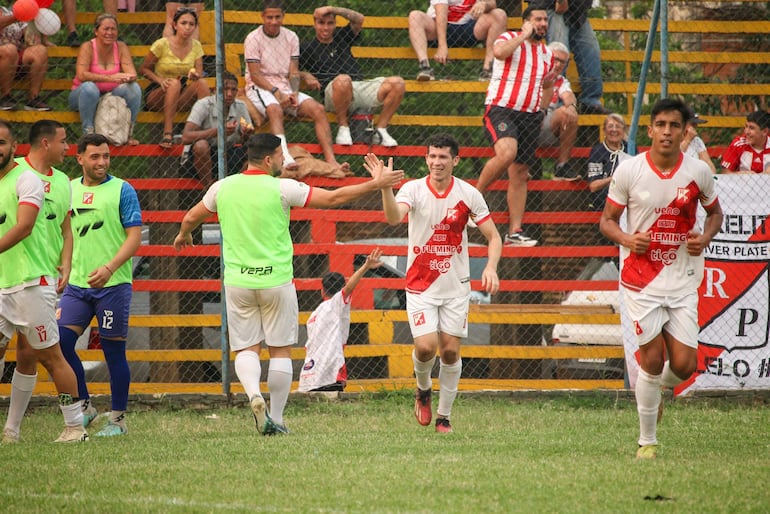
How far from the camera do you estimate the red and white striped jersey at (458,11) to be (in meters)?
13.3

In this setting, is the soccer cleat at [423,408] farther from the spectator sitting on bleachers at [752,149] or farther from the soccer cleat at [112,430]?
the spectator sitting on bleachers at [752,149]

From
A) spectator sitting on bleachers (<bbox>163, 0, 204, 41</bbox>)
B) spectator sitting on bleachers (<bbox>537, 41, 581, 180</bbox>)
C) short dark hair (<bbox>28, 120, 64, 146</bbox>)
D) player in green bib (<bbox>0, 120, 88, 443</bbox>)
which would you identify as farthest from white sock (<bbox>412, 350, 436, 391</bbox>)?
spectator sitting on bleachers (<bbox>163, 0, 204, 41</bbox>)

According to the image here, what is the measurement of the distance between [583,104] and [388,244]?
2.94m

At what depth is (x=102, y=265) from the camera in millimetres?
8750

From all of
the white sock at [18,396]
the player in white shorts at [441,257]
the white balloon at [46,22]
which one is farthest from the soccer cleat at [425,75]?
the white sock at [18,396]

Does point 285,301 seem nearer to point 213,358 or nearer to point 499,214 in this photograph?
point 213,358

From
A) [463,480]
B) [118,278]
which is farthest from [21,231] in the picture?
[463,480]

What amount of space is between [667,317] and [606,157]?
209 inches

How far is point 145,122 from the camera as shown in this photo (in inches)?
489

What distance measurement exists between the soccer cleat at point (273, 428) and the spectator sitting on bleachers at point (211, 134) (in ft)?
13.1

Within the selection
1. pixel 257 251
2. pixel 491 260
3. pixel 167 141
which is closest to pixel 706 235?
pixel 491 260

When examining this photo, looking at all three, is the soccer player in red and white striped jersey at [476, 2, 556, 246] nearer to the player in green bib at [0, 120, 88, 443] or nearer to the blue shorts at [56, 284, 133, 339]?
the blue shorts at [56, 284, 133, 339]

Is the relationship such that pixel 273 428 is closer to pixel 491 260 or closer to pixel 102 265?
pixel 102 265

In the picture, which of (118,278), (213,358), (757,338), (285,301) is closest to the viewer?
(285,301)
